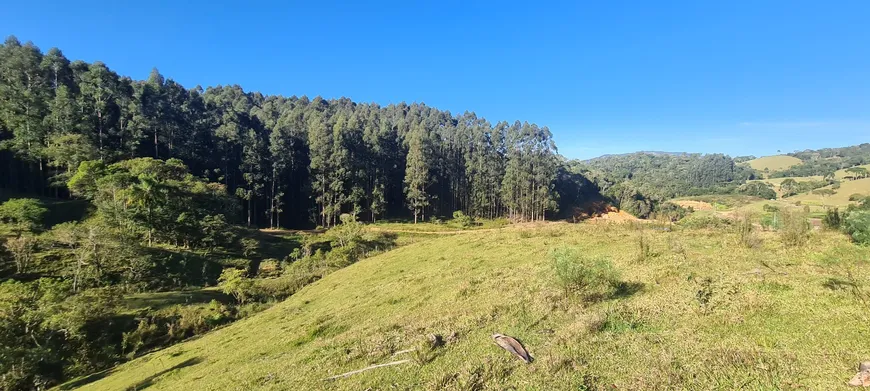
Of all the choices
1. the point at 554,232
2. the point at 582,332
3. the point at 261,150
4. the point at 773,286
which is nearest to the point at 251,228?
the point at 261,150

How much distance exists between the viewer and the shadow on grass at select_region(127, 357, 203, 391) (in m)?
14.6

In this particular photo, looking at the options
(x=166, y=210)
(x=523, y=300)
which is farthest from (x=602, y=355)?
(x=166, y=210)

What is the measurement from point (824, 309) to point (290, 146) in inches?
3221

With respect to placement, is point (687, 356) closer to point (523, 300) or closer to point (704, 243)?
point (523, 300)

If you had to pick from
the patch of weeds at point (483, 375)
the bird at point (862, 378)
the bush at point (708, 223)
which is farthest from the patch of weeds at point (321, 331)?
the bush at point (708, 223)

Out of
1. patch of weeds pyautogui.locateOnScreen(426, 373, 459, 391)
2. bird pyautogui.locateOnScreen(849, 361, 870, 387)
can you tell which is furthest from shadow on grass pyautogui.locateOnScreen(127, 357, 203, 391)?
bird pyautogui.locateOnScreen(849, 361, 870, 387)

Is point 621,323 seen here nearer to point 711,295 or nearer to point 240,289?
point 711,295

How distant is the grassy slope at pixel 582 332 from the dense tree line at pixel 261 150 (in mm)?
50971

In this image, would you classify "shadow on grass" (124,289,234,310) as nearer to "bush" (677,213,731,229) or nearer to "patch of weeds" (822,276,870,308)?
"patch of weeds" (822,276,870,308)

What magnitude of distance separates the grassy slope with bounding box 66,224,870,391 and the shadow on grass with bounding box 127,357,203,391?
88 mm

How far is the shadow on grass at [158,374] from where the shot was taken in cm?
1462

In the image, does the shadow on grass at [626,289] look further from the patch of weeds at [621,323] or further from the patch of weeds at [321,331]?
the patch of weeds at [321,331]

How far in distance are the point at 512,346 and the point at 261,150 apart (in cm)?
7159

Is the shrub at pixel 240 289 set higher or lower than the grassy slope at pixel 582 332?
lower
